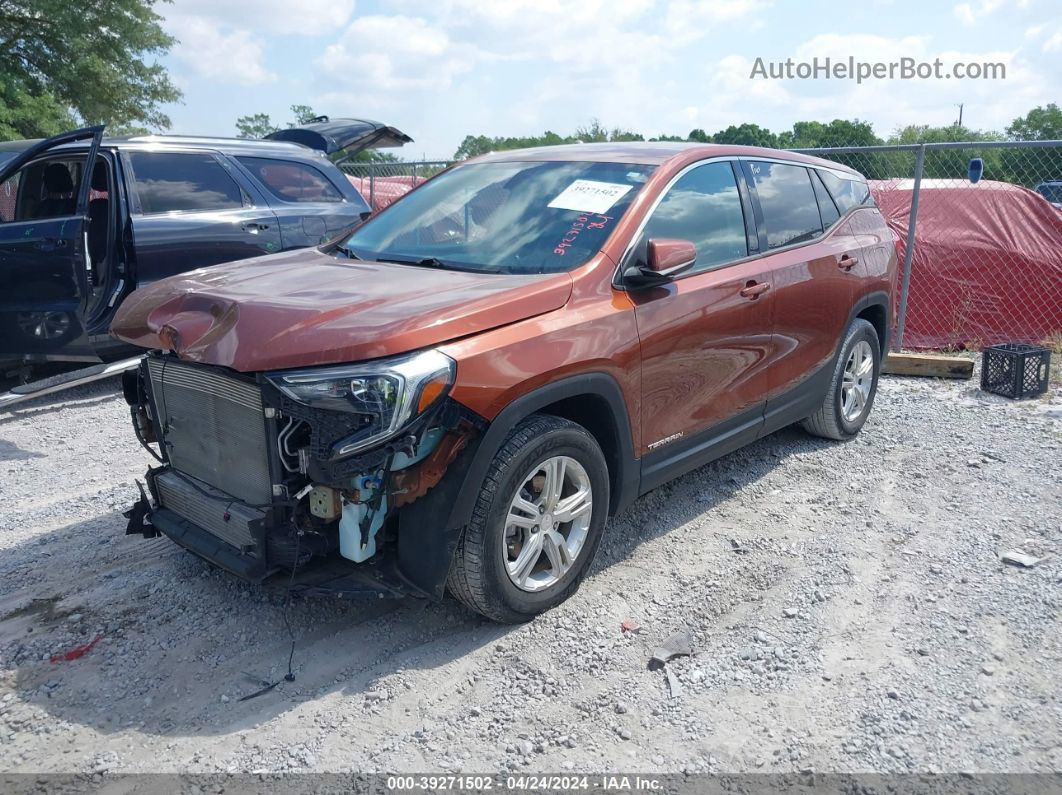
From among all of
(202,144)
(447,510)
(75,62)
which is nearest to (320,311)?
(447,510)

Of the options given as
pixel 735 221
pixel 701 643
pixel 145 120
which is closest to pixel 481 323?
pixel 701 643

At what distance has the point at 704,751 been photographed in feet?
9.36

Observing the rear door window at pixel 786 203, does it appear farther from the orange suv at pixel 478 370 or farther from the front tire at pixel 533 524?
the front tire at pixel 533 524

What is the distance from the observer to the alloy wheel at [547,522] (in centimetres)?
342

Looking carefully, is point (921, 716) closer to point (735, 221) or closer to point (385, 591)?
point (385, 591)

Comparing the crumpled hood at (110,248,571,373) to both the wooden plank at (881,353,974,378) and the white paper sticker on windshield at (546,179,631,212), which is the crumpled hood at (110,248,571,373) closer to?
the white paper sticker on windshield at (546,179,631,212)

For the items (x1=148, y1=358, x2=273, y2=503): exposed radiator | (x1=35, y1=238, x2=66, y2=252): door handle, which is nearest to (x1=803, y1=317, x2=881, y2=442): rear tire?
(x1=148, y1=358, x2=273, y2=503): exposed radiator

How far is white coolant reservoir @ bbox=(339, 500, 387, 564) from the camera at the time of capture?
3.09 meters

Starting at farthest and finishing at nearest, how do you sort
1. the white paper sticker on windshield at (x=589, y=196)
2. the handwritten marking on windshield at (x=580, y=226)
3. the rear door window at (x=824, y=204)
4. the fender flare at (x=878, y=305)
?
the fender flare at (x=878, y=305)
the rear door window at (x=824, y=204)
the white paper sticker on windshield at (x=589, y=196)
the handwritten marking on windshield at (x=580, y=226)

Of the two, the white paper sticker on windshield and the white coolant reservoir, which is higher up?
the white paper sticker on windshield

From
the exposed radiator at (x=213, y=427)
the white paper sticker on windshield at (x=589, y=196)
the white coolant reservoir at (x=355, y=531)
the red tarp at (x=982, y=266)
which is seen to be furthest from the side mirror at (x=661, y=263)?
the red tarp at (x=982, y=266)

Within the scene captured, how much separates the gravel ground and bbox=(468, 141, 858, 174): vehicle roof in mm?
1868

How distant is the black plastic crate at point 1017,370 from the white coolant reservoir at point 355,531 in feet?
19.4

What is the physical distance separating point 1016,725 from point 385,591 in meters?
2.26
